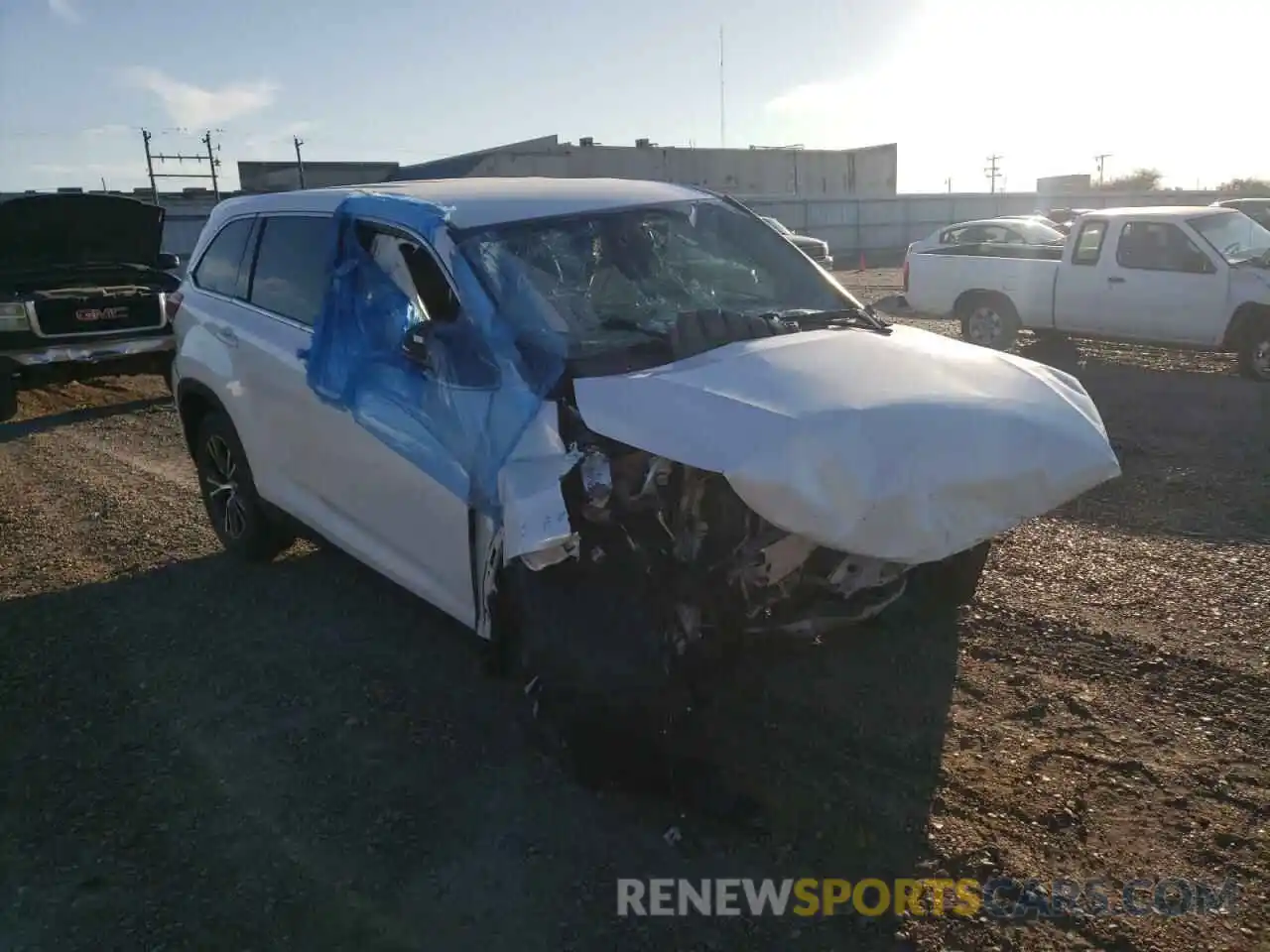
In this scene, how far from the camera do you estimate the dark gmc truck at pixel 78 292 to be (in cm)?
989

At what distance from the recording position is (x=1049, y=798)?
341cm

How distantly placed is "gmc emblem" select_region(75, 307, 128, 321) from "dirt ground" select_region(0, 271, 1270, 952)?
16.7ft

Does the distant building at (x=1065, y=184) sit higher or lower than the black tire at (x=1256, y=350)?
higher

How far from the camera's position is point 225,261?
5.67 metres

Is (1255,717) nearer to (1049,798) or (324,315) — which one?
(1049,798)

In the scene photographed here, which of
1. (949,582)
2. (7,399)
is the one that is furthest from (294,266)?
(7,399)

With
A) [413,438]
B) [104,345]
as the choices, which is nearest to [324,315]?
[413,438]

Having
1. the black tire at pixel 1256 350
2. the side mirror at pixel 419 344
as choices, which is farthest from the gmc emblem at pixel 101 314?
the black tire at pixel 1256 350

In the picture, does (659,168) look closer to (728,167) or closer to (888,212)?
(728,167)

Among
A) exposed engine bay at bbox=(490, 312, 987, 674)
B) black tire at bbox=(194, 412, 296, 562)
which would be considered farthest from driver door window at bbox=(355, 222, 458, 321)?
black tire at bbox=(194, 412, 296, 562)

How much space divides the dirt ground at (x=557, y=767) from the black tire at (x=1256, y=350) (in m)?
5.58

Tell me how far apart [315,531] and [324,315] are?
1004 millimetres

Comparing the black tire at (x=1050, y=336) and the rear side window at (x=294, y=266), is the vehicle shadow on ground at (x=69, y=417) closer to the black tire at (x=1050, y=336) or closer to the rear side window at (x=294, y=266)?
the rear side window at (x=294, y=266)

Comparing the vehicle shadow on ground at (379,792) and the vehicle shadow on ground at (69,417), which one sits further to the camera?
the vehicle shadow on ground at (69,417)
